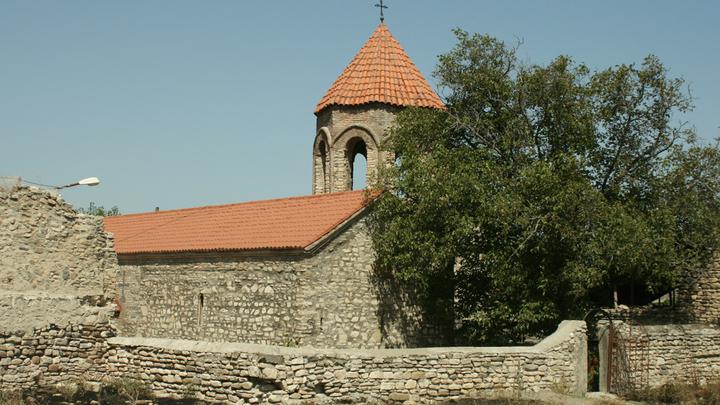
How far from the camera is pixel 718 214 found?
1886 centimetres

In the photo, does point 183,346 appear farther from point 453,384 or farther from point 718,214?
point 718,214

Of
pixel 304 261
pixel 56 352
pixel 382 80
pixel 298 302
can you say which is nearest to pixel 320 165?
pixel 382 80

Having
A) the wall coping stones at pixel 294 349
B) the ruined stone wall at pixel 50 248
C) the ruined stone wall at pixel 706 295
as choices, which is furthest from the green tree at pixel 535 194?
the ruined stone wall at pixel 50 248

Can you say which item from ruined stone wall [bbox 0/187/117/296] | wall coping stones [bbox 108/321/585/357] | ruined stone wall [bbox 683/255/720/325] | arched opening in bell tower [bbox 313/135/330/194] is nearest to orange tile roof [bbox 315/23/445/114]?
arched opening in bell tower [bbox 313/135/330/194]

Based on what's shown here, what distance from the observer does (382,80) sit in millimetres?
23844

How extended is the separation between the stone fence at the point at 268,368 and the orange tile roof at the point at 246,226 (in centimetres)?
542

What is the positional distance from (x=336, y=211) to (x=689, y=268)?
8.98m

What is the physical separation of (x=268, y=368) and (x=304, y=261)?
6.21 m

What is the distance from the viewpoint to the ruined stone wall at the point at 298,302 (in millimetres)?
17203

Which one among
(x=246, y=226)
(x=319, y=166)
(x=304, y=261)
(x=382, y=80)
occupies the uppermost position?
(x=382, y=80)

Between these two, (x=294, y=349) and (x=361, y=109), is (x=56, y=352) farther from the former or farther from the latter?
(x=361, y=109)

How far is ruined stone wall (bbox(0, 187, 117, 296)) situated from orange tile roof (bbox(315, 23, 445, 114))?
11737 mm

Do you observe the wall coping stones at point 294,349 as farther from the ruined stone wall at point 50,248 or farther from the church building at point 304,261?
the church building at point 304,261

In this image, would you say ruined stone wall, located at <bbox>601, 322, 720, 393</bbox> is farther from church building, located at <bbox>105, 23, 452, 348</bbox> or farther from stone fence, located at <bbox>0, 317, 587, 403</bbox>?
church building, located at <bbox>105, 23, 452, 348</bbox>
